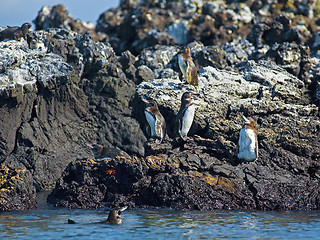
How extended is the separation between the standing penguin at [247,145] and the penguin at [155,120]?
254cm

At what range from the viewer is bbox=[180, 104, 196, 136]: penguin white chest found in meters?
13.1

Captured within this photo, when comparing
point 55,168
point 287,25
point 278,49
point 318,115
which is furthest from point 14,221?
point 287,25

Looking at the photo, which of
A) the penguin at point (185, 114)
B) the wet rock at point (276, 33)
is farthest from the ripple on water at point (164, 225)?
the wet rock at point (276, 33)

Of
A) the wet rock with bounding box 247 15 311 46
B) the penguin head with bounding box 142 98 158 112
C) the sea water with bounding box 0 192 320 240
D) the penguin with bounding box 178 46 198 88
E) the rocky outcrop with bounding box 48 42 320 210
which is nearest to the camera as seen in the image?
the sea water with bounding box 0 192 320 240

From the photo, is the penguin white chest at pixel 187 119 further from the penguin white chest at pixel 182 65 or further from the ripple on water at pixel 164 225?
the ripple on water at pixel 164 225

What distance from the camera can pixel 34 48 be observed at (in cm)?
1781

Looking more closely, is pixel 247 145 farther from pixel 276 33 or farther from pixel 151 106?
pixel 276 33

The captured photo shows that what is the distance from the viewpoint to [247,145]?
1177cm

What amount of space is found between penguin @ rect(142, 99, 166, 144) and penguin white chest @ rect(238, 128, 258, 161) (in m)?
2.57

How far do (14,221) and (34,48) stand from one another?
9.92 m

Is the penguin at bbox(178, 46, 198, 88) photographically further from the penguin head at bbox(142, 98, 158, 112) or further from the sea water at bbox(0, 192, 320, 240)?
the sea water at bbox(0, 192, 320, 240)

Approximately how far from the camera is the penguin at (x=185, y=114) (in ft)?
42.9

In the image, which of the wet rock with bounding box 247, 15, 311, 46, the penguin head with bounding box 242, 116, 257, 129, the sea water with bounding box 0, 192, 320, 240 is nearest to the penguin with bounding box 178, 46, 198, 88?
the penguin head with bounding box 242, 116, 257, 129

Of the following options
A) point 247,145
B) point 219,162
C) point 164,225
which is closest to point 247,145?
point 247,145
